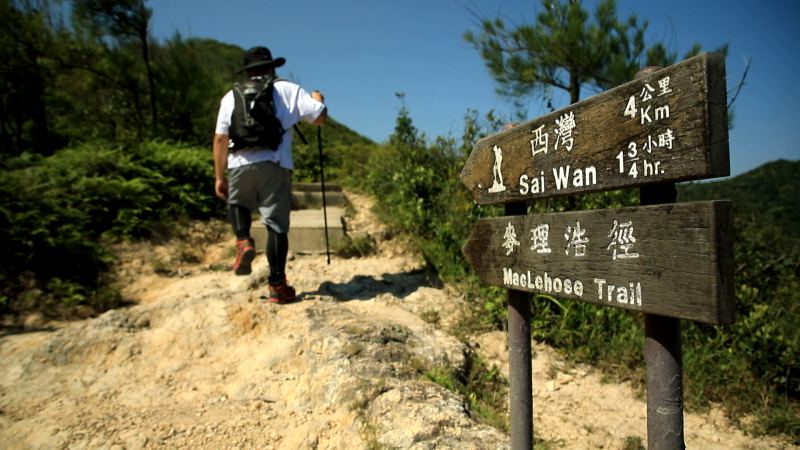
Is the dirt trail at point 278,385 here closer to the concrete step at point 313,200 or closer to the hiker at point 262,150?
the hiker at point 262,150

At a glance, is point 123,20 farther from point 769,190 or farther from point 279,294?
point 769,190

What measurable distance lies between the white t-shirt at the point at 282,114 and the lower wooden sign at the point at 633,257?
2286 mm

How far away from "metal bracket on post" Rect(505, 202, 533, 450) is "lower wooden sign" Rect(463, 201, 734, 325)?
8cm

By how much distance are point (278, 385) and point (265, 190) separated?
1.58m

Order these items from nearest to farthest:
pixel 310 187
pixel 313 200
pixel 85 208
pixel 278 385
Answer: pixel 278 385
pixel 85 208
pixel 313 200
pixel 310 187

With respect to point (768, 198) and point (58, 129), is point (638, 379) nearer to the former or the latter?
point (58, 129)

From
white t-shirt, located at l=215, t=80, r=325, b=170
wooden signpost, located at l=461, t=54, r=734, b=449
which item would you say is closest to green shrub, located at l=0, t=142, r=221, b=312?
white t-shirt, located at l=215, t=80, r=325, b=170

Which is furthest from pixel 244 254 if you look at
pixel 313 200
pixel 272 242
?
pixel 313 200

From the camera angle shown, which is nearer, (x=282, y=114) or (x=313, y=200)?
(x=282, y=114)

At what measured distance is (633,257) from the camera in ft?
3.99

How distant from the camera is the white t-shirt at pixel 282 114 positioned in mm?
3416

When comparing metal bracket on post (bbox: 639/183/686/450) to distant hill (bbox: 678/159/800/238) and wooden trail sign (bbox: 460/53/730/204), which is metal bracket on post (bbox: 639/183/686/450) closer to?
wooden trail sign (bbox: 460/53/730/204)

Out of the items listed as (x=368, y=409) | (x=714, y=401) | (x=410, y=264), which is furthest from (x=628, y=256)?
(x=410, y=264)

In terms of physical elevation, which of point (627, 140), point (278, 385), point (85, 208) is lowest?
point (278, 385)
